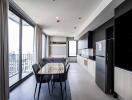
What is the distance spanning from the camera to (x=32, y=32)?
275 inches

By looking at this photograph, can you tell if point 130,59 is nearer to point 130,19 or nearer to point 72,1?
point 130,19

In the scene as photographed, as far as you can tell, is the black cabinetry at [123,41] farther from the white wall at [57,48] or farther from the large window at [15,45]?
the white wall at [57,48]

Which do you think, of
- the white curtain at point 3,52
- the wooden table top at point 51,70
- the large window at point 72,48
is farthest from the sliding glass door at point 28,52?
the large window at point 72,48

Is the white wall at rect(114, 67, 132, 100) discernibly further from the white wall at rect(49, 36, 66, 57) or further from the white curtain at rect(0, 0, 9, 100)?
the white wall at rect(49, 36, 66, 57)

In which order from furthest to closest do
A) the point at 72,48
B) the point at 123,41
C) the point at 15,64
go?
1. the point at 72,48
2. the point at 15,64
3. the point at 123,41

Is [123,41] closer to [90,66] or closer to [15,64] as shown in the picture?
[90,66]

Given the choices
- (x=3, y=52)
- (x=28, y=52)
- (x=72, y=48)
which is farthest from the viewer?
(x=72, y=48)

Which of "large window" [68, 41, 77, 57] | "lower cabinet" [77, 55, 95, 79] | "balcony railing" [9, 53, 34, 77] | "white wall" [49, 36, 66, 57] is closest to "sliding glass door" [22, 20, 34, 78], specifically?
"balcony railing" [9, 53, 34, 77]

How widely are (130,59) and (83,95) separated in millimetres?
1678

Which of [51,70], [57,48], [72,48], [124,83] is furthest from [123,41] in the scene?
[72,48]

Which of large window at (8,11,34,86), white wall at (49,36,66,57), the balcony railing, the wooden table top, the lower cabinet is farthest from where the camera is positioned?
white wall at (49,36,66,57)

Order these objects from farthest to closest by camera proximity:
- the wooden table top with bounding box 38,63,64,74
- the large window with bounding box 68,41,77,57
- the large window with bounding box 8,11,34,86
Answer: the large window with bounding box 68,41,77,57 < the large window with bounding box 8,11,34,86 < the wooden table top with bounding box 38,63,64,74

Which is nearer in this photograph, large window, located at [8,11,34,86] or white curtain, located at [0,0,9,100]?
white curtain, located at [0,0,9,100]

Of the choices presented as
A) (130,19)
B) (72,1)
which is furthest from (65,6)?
(130,19)
